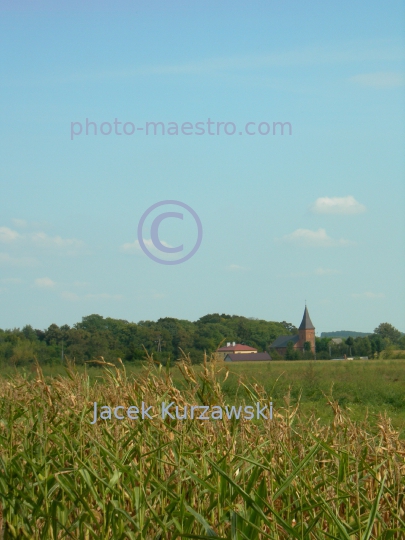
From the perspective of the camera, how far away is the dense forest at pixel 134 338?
614 centimetres

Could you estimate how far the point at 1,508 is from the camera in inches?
115

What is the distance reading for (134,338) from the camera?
9.30 m

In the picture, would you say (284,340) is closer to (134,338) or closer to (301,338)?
(301,338)

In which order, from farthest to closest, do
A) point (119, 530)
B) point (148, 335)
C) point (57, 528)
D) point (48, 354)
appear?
point (48, 354) < point (148, 335) < point (57, 528) < point (119, 530)

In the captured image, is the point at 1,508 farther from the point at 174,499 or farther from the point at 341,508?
the point at 341,508

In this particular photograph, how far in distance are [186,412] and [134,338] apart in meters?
6.32

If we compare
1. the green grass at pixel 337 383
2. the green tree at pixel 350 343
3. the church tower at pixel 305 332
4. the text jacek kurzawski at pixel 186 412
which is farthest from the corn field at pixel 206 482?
the green tree at pixel 350 343

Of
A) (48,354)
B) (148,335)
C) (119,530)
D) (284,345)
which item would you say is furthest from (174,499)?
(284,345)

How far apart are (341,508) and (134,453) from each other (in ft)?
3.11

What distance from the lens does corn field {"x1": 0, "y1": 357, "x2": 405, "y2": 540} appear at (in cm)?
218

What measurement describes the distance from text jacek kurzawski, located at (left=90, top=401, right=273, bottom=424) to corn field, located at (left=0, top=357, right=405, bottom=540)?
1.6 inches

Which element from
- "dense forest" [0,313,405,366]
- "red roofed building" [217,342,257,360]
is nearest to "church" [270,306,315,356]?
"dense forest" [0,313,405,366]

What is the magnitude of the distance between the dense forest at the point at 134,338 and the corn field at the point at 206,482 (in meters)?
0.47

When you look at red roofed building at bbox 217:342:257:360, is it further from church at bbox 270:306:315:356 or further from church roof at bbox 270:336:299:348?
church at bbox 270:306:315:356
